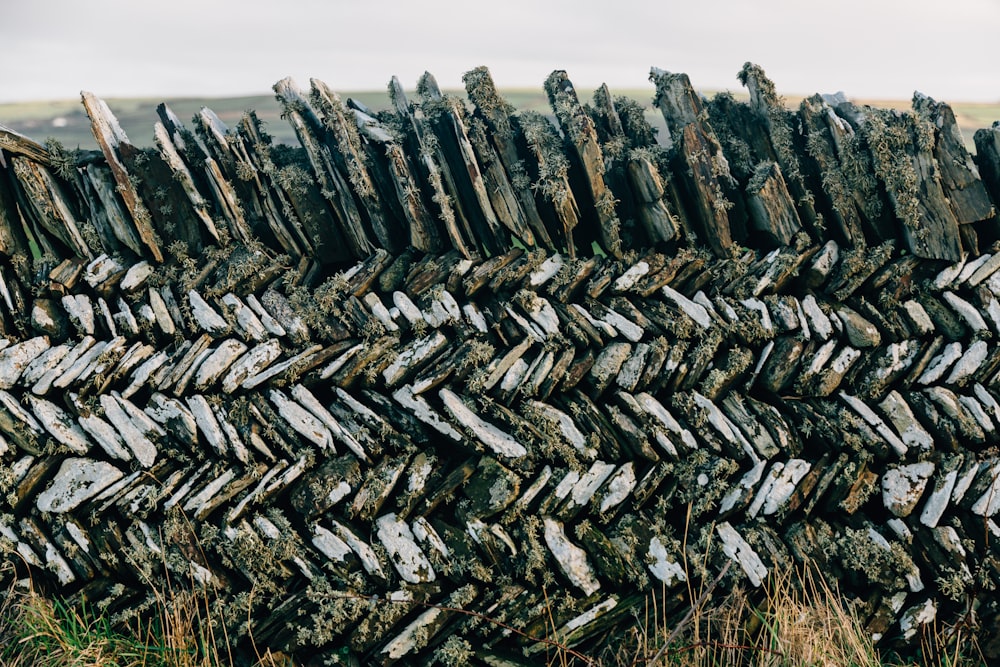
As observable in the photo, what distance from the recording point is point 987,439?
4941 millimetres

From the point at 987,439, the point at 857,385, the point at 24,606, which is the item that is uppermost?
the point at 857,385

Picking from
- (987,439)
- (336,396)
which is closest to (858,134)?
(987,439)

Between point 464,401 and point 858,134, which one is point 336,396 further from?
point 858,134

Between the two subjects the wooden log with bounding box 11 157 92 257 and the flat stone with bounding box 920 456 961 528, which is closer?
the flat stone with bounding box 920 456 961 528

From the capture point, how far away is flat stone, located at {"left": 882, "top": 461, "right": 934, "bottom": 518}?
4.86 metres

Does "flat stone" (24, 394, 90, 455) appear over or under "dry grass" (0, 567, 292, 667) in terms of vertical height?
over

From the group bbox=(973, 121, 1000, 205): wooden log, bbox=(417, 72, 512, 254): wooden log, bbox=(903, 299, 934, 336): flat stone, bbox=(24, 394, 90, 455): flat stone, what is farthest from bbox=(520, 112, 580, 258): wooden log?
bbox=(24, 394, 90, 455): flat stone

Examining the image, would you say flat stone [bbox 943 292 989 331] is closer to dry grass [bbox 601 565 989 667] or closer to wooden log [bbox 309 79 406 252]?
dry grass [bbox 601 565 989 667]

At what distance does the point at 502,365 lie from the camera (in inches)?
191

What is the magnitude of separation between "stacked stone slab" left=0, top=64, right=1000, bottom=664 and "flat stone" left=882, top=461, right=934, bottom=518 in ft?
0.09

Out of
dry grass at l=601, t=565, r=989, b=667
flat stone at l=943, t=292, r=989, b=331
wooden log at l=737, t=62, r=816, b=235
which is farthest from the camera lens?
wooden log at l=737, t=62, r=816, b=235

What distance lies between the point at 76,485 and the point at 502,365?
9.51 ft

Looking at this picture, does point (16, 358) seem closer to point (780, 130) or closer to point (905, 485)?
point (780, 130)

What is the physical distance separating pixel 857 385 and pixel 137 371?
4.78m
